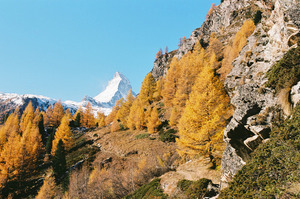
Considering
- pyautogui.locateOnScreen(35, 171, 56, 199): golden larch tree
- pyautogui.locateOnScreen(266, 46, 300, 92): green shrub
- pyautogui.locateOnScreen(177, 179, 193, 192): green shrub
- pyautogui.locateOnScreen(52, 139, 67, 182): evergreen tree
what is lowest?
pyautogui.locateOnScreen(177, 179, 193, 192): green shrub

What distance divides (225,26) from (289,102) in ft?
328

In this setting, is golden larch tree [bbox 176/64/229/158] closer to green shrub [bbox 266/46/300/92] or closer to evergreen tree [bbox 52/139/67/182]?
green shrub [bbox 266/46/300/92]

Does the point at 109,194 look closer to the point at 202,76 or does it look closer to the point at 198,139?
the point at 198,139

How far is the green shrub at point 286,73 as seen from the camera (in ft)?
21.2

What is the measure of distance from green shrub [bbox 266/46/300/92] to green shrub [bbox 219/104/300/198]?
5.73 feet

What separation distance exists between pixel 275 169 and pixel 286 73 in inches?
194

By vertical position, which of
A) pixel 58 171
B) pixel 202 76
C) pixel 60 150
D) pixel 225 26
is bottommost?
pixel 202 76

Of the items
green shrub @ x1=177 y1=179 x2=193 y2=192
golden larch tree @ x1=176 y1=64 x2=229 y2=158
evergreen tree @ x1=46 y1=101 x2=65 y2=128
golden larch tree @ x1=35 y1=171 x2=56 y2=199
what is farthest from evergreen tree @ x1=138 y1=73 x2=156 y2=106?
evergreen tree @ x1=46 y1=101 x2=65 y2=128

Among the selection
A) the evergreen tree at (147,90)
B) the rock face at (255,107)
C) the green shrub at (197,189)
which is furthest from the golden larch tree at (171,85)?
the green shrub at (197,189)

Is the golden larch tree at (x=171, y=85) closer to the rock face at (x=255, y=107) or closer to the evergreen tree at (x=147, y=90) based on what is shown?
the evergreen tree at (x=147, y=90)

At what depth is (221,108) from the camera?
1269 centimetres

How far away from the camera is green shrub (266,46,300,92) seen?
646 cm

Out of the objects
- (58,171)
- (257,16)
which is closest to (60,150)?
(58,171)

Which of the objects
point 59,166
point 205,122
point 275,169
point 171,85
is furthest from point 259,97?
point 59,166
